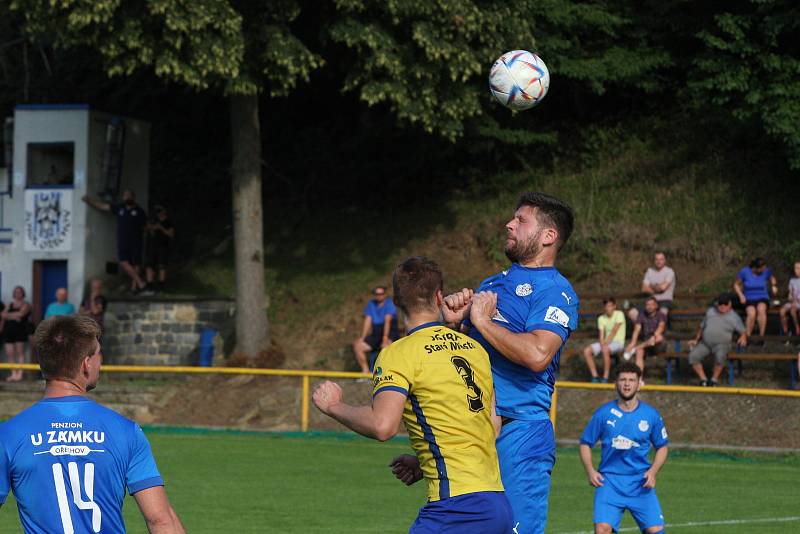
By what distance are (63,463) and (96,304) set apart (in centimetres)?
2129

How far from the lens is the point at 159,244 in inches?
1112

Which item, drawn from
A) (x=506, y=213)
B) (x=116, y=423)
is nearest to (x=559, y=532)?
(x=116, y=423)

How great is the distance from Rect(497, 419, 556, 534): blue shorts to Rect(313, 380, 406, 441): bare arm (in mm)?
854

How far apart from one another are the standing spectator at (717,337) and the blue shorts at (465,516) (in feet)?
50.9

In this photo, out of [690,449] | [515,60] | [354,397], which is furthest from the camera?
[354,397]

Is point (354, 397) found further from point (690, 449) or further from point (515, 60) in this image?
point (515, 60)

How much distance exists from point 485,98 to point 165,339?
26.7ft

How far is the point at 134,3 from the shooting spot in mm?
22297

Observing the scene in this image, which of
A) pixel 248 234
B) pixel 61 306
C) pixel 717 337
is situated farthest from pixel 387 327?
pixel 61 306

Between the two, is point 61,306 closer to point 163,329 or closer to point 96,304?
point 96,304

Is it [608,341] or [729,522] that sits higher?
[608,341]

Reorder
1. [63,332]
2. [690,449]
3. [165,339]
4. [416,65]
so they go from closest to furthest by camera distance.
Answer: [63,332]
[690,449]
[416,65]
[165,339]

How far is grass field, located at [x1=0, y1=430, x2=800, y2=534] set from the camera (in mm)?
12312

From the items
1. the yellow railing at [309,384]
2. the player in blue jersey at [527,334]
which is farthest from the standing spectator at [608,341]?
the player in blue jersey at [527,334]
